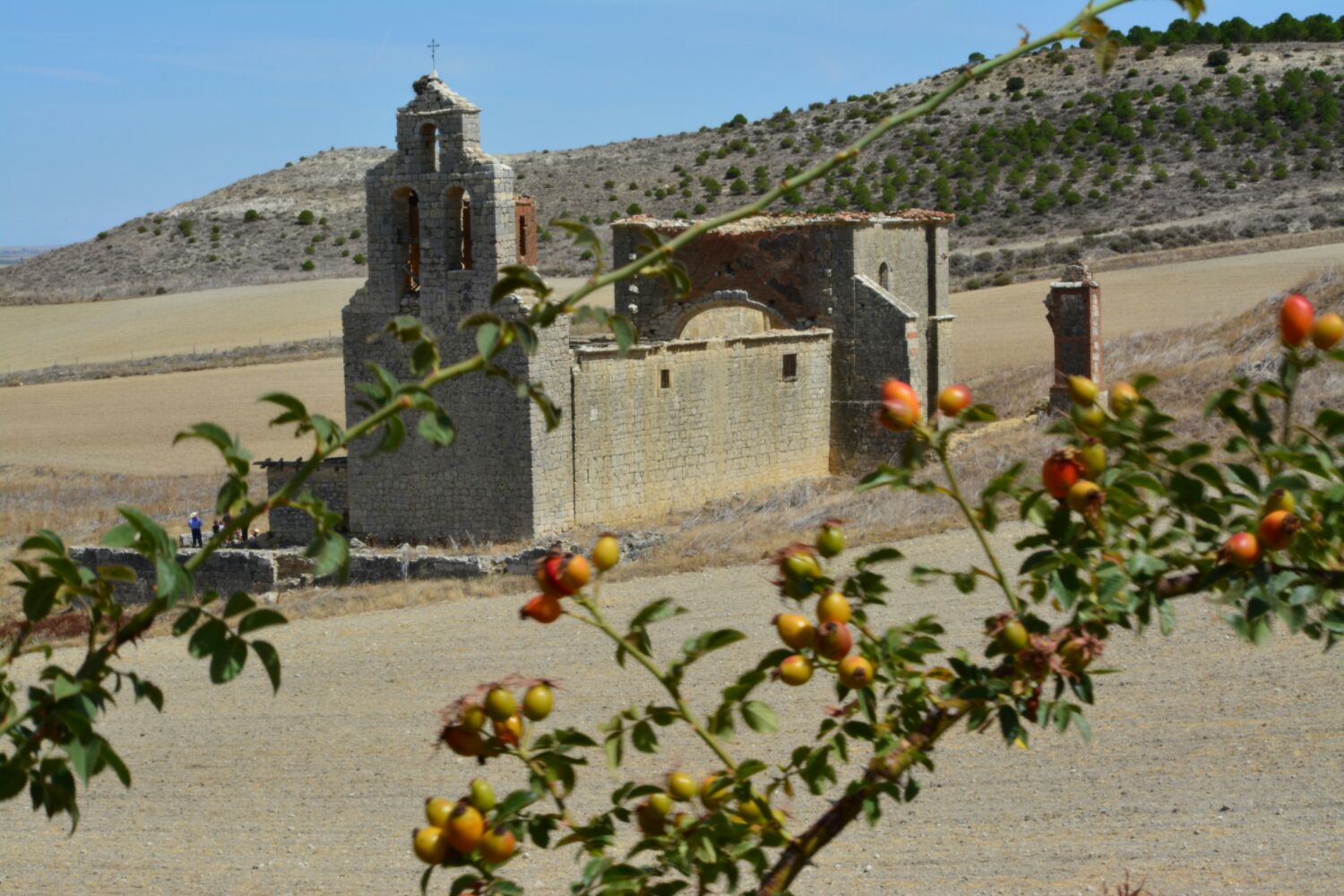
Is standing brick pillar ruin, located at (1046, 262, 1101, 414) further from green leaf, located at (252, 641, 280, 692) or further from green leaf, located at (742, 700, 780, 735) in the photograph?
green leaf, located at (252, 641, 280, 692)

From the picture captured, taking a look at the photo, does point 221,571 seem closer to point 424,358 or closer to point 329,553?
point 424,358

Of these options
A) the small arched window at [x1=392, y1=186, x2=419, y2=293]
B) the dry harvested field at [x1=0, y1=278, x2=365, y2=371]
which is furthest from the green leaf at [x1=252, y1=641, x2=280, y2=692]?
the dry harvested field at [x1=0, y1=278, x2=365, y2=371]

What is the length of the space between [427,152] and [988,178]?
170ft

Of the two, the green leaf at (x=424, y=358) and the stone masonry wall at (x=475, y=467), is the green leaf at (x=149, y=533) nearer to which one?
the green leaf at (x=424, y=358)

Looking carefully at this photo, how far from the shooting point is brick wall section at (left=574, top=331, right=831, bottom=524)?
21.5 m

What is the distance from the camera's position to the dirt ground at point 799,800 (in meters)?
8.76

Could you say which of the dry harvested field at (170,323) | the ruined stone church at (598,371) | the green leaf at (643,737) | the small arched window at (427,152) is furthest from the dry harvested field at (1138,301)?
the green leaf at (643,737)

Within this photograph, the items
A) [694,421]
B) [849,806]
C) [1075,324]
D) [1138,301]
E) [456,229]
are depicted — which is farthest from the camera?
[1138,301]

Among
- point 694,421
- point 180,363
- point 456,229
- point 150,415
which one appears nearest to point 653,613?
point 456,229

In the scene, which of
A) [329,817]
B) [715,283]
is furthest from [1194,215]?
[329,817]

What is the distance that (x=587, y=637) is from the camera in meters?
14.6

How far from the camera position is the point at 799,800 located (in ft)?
33.4

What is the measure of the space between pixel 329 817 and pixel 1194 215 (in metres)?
56.9

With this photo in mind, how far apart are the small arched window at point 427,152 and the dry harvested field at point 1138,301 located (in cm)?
2074
